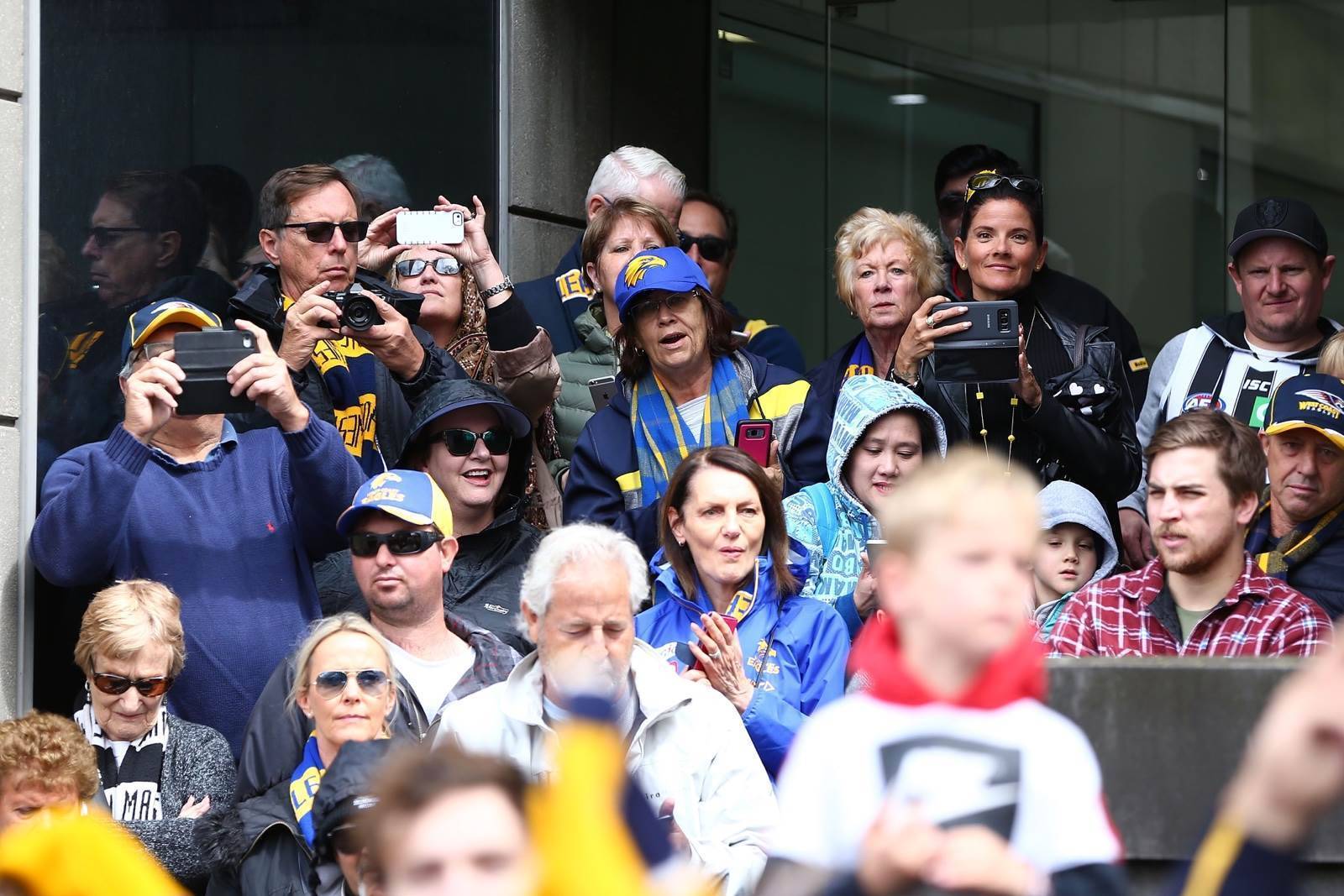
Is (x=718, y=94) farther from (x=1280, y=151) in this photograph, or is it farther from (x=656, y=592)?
(x=656, y=592)

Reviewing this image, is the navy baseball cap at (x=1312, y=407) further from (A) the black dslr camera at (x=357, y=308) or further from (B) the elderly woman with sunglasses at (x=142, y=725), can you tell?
(B) the elderly woman with sunglasses at (x=142, y=725)

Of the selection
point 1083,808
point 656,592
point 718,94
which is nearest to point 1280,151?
point 718,94

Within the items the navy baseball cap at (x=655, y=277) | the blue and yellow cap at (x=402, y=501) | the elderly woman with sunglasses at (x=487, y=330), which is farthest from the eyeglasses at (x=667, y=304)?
the blue and yellow cap at (x=402, y=501)

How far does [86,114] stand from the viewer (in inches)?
245

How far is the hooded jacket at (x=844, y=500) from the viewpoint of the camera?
20.1 ft

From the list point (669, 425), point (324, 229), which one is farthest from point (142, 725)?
point (669, 425)

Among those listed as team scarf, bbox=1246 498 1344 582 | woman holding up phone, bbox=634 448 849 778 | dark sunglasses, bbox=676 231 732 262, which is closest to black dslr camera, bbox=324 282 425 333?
woman holding up phone, bbox=634 448 849 778

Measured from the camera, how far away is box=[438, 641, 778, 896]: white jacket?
16.0 ft

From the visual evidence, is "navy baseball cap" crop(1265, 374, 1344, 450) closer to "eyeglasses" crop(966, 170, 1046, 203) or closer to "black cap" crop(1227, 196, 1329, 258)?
"black cap" crop(1227, 196, 1329, 258)

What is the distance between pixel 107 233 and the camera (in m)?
6.23

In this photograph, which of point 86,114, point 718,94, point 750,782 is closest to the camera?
point 750,782

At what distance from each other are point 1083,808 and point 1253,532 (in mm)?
3501

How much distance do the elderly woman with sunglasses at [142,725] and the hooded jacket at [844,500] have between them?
1817 millimetres

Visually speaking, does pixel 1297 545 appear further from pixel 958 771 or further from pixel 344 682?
pixel 958 771
